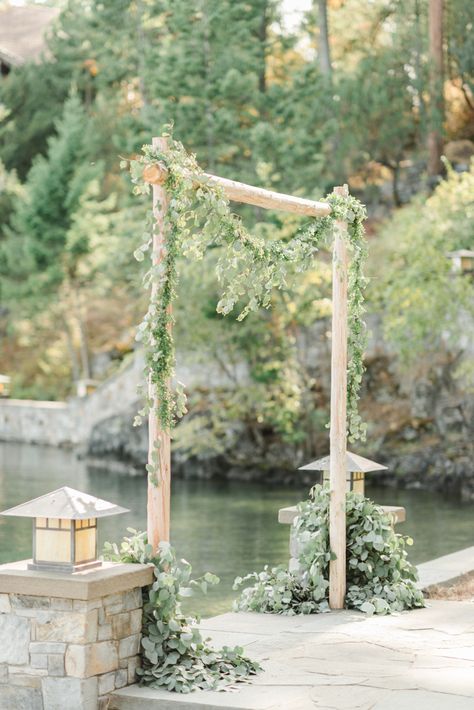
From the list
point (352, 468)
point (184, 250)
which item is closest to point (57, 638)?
point (184, 250)

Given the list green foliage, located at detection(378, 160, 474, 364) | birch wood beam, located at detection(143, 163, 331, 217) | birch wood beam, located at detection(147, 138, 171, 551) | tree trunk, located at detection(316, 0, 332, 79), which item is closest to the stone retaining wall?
birch wood beam, located at detection(147, 138, 171, 551)

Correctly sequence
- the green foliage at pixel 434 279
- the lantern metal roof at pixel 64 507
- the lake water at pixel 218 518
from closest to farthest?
the lantern metal roof at pixel 64 507
the lake water at pixel 218 518
the green foliage at pixel 434 279

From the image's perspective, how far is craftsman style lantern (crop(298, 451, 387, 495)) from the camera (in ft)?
31.9

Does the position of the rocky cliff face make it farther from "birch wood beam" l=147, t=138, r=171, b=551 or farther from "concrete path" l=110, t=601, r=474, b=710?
"birch wood beam" l=147, t=138, r=171, b=551

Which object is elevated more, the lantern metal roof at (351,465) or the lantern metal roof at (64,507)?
the lantern metal roof at (351,465)

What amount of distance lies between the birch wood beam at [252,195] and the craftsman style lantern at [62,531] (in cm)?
184

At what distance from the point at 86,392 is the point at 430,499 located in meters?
13.7

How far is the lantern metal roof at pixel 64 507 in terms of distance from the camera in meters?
6.64

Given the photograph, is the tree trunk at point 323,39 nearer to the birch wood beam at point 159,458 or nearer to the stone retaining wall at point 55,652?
the birch wood beam at point 159,458

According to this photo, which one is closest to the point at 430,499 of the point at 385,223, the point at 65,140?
the point at 385,223

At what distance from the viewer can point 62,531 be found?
6641mm

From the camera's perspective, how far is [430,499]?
21.3 meters

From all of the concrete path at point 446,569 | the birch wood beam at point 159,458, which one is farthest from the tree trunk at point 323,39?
the birch wood beam at point 159,458

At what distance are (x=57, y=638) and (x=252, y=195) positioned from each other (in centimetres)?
323
